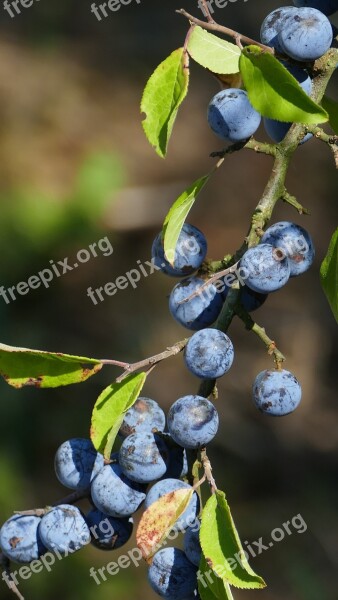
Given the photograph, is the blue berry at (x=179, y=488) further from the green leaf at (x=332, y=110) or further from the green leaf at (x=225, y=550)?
the green leaf at (x=332, y=110)

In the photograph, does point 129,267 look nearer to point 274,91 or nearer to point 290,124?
point 290,124

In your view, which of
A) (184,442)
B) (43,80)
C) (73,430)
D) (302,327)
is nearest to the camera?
(184,442)

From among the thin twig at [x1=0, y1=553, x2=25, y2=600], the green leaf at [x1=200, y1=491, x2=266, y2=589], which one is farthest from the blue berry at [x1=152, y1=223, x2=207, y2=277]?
the thin twig at [x1=0, y1=553, x2=25, y2=600]

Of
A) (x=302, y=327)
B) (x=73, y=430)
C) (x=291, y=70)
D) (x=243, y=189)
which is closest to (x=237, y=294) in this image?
(x=291, y=70)

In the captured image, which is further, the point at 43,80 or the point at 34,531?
the point at 43,80

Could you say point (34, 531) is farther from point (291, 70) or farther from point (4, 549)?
point (291, 70)

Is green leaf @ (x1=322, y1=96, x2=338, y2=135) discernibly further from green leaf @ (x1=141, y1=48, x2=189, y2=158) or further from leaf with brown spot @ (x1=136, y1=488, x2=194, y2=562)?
leaf with brown spot @ (x1=136, y1=488, x2=194, y2=562)
